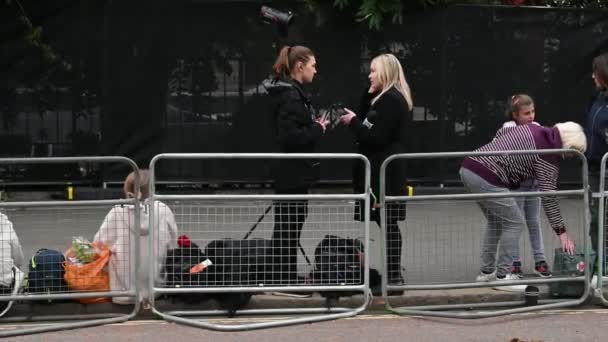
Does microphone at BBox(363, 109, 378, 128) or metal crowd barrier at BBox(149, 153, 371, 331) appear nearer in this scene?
metal crowd barrier at BBox(149, 153, 371, 331)

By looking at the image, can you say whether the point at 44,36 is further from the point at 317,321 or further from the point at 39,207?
the point at 317,321

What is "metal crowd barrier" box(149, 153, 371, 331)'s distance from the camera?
691cm

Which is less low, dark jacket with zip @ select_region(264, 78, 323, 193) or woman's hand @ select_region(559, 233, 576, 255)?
dark jacket with zip @ select_region(264, 78, 323, 193)

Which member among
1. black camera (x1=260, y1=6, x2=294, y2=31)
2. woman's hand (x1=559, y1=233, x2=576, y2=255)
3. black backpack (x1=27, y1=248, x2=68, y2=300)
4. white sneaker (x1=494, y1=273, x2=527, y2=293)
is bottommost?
white sneaker (x1=494, y1=273, x2=527, y2=293)

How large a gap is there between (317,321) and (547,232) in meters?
2.12

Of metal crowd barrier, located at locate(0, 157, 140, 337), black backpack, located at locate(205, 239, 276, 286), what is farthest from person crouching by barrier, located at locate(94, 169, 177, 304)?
black backpack, located at locate(205, 239, 276, 286)

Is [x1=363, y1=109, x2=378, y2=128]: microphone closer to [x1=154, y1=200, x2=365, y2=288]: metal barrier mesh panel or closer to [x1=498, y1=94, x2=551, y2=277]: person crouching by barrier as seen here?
[x1=154, y1=200, x2=365, y2=288]: metal barrier mesh panel

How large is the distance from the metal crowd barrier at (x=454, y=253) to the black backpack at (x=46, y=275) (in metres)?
2.35

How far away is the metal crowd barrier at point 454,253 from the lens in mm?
7188

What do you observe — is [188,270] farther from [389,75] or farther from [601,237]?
[601,237]

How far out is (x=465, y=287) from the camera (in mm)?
7203

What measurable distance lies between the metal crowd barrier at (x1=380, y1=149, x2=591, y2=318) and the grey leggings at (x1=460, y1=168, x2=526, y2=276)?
54 millimetres

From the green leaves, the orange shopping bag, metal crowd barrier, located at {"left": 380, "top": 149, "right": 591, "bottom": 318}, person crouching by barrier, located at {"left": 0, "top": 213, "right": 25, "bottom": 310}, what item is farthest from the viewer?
the green leaves

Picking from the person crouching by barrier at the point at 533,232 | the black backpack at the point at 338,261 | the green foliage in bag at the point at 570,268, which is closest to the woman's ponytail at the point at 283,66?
the black backpack at the point at 338,261
